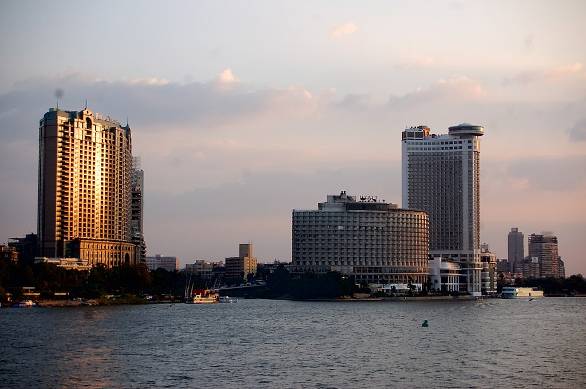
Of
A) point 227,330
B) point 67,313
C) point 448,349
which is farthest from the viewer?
point 67,313

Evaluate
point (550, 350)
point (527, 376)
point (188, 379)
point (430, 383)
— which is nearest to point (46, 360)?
point (188, 379)

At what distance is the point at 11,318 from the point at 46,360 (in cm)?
7410

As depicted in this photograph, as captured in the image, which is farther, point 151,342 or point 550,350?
point 151,342

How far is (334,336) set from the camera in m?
136

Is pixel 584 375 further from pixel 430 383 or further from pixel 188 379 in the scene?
pixel 188 379

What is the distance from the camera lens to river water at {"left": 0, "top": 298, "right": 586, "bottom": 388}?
8775cm

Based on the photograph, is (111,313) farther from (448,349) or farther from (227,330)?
(448,349)

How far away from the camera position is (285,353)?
110812mm

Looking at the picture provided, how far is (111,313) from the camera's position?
19238 cm

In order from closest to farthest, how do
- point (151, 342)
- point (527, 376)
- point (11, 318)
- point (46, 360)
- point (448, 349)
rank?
point (527, 376), point (46, 360), point (448, 349), point (151, 342), point (11, 318)

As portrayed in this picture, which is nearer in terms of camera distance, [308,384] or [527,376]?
[308,384]

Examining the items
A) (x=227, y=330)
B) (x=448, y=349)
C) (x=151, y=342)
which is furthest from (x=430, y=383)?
(x=227, y=330)

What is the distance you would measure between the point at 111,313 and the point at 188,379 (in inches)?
4233

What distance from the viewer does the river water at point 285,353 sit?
288 feet
